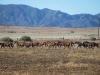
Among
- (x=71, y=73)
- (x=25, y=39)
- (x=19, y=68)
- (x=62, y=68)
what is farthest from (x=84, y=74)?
(x=25, y=39)

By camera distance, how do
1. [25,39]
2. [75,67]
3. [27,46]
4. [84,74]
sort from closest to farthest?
[84,74]
[75,67]
[27,46]
[25,39]

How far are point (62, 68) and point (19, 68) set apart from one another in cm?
348

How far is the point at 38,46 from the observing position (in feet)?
135

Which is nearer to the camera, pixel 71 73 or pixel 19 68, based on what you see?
pixel 71 73

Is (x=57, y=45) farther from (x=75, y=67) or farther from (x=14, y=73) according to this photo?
(x=14, y=73)

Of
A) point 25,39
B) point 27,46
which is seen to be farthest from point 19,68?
point 25,39

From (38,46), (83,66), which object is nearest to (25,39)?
(38,46)

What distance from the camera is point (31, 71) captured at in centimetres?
1847

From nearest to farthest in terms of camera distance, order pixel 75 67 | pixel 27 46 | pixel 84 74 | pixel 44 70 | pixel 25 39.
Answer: pixel 84 74, pixel 44 70, pixel 75 67, pixel 27 46, pixel 25 39

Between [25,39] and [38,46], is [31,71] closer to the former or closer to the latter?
[38,46]

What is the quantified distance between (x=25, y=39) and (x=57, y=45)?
1702 centimetres

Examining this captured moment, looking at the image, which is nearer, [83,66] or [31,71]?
[31,71]

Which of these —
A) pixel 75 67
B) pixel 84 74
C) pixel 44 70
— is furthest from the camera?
pixel 75 67

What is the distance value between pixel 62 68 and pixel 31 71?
2.81 m
